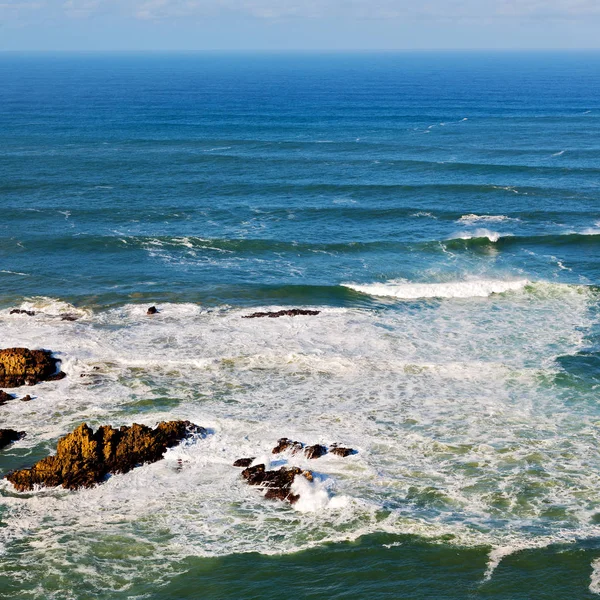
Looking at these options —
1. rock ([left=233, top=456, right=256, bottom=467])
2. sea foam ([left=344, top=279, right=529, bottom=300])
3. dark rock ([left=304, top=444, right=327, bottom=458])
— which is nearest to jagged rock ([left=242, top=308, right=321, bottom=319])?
→ sea foam ([left=344, top=279, right=529, bottom=300])

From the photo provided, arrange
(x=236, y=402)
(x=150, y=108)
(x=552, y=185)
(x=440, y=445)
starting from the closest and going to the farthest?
(x=440, y=445) < (x=236, y=402) < (x=552, y=185) < (x=150, y=108)

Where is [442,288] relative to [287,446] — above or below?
above

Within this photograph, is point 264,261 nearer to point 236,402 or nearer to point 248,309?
point 248,309

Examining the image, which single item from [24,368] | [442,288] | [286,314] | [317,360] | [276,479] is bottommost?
[276,479]

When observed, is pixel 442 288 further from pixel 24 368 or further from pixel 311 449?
pixel 24 368

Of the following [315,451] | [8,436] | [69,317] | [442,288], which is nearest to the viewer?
[315,451]

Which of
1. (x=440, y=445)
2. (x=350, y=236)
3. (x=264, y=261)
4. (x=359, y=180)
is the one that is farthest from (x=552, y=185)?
(x=440, y=445)

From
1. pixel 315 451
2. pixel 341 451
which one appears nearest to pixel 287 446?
pixel 315 451
